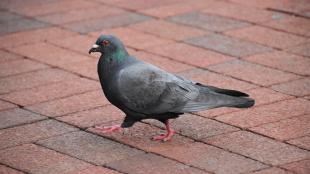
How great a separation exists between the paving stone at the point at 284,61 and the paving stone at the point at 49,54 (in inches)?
76.0

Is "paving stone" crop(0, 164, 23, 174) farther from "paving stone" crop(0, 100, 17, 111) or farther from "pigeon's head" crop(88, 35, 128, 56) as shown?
"paving stone" crop(0, 100, 17, 111)

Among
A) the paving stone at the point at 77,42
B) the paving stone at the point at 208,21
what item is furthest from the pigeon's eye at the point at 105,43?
the paving stone at the point at 208,21

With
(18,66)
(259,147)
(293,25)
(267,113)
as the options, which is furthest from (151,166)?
(293,25)

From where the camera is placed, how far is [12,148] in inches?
252

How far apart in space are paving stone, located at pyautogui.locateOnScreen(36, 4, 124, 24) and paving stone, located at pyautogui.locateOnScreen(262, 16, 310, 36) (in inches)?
80.8

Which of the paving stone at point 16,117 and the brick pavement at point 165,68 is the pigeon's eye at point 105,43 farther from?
the paving stone at point 16,117

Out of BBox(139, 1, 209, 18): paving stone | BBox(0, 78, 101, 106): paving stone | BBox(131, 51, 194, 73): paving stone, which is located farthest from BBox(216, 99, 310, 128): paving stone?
BBox(139, 1, 209, 18): paving stone

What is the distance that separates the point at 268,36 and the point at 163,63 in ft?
5.27

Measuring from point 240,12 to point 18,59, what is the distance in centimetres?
323

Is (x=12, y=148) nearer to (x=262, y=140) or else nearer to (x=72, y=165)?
(x=72, y=165)

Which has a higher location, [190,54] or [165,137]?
[190,54]

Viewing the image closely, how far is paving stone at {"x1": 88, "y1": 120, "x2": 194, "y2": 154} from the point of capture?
6.44 metres

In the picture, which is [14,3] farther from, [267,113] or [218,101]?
[218,101]

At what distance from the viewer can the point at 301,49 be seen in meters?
9.01
